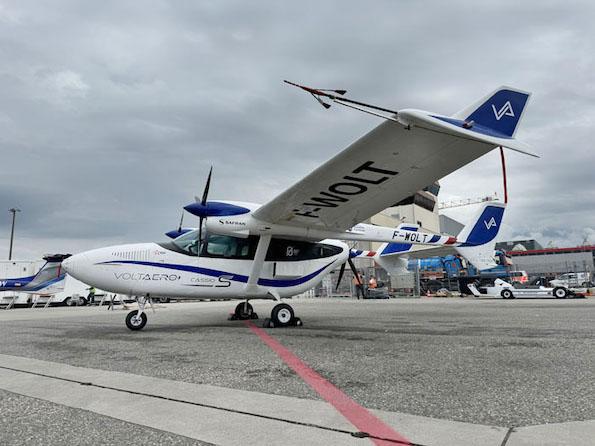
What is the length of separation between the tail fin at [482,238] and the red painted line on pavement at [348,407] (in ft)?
32.7

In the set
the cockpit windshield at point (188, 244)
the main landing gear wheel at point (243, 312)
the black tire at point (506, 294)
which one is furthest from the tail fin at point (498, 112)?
the black tire at point (506, 294)

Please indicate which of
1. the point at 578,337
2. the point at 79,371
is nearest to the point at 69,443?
the point at 79,371

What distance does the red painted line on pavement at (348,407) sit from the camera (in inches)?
108

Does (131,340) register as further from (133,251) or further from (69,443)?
(69,443)

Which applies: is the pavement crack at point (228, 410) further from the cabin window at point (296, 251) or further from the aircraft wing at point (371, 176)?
the cabin window at point (296, 251)

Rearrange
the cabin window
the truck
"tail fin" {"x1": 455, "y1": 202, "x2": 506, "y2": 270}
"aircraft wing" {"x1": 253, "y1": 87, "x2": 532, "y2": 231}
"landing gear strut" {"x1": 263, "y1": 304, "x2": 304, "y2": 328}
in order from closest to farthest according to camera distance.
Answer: "aircraft wing" {"x1": 253, "y1": 87, "x2": 532, "y2": 231} → "landing gear strut" {"x1": 263, "y1": 304, "x2": 304, "y2": 328} → the cabin window → "tail fin" {"x1": 455, "y1": 202, "x2": 506, "y2": 270} → the truck

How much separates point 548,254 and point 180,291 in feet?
336

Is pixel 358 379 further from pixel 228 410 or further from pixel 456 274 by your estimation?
pixel 456 274

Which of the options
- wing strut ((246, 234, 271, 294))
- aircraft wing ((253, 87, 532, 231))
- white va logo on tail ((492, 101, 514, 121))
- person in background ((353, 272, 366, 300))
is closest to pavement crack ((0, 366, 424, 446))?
aircraft wing ((253, 87, 532, 231))

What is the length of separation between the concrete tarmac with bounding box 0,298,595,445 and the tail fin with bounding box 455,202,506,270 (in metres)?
5.62

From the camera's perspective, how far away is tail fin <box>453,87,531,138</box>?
5.68m

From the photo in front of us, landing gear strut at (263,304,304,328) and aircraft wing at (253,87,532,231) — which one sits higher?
aircraft wing at (253,87,532,231)

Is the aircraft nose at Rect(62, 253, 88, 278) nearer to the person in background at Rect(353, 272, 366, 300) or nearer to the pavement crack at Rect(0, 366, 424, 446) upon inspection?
the pavement crack at Rect(0, 366, 424, 446)

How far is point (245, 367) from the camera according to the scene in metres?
5.14
